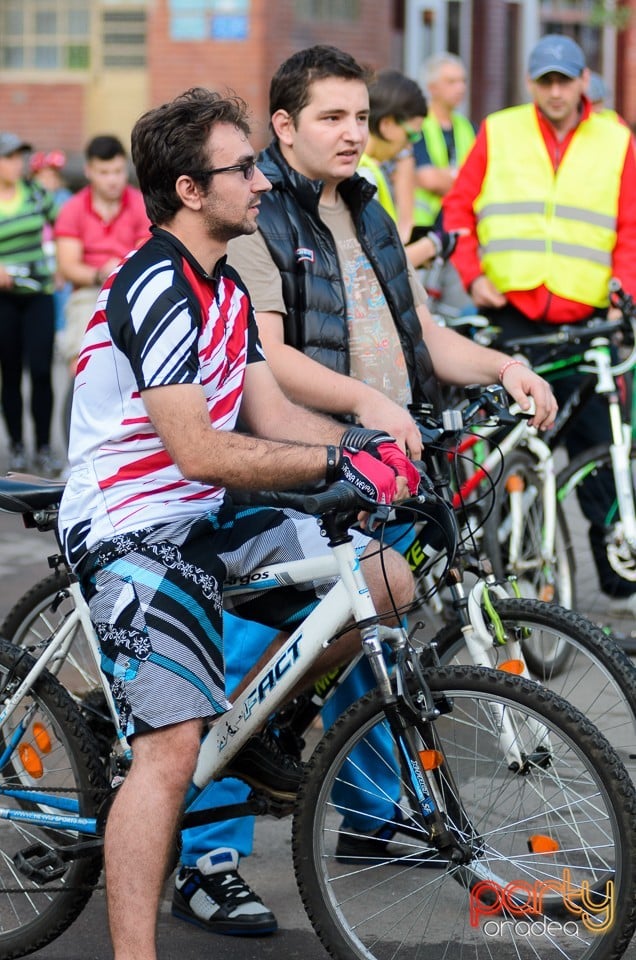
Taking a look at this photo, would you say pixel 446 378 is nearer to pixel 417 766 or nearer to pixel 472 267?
pixel 417 766

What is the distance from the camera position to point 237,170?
3.33 m

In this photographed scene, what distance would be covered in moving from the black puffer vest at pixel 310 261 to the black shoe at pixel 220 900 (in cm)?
129

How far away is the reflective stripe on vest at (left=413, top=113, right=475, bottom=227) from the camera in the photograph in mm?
8453

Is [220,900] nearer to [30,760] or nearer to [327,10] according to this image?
[30,760]

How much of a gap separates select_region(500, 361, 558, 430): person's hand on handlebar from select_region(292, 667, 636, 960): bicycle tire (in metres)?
0.83

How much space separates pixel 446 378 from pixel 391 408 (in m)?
0.69

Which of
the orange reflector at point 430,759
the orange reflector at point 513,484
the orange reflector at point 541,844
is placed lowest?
the orange reflector at point 541,844

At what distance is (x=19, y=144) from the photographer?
9633 millimetres

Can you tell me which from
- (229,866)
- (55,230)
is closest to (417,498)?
(229,866)

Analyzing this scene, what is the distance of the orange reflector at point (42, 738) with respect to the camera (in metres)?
3.69

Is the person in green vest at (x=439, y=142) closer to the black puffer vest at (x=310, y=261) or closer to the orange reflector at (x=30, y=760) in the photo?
the black puffer vest at (x=310, y=261)

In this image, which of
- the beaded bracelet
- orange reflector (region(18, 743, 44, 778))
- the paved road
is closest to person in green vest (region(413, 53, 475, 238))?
the beaded bracelet

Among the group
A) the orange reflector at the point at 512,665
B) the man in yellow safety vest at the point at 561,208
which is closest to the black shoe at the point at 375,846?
the orange reflector at the point at 512,665

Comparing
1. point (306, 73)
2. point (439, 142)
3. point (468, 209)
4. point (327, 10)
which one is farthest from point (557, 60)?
point (327, 10)
